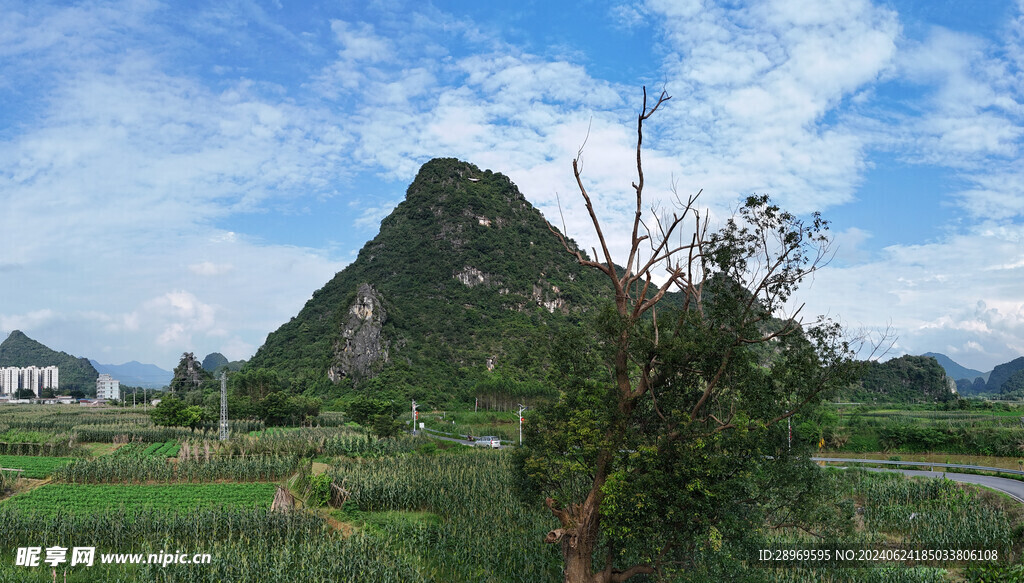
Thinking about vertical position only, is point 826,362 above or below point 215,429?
above

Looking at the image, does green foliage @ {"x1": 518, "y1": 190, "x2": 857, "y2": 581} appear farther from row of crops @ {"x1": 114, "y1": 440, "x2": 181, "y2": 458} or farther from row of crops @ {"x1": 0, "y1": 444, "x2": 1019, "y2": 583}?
row of crops @ {"x1": 114, "y1": 440, "x2": 181, "y2": 458}

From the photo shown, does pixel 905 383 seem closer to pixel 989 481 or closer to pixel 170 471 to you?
pixel 989 481

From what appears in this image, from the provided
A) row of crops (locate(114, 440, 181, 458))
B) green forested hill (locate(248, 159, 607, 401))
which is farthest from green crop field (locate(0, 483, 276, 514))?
green forested hill (locate(248, 159, 607, 401))

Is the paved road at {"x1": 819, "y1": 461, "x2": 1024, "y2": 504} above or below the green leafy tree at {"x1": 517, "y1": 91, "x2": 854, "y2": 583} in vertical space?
below

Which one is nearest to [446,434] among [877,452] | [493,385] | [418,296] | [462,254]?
[493,385]

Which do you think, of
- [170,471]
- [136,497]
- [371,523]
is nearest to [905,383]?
[371,523]

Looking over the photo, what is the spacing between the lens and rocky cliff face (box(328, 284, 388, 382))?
318 ft

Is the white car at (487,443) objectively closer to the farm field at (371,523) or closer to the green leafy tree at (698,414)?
the farm field at (371,523)

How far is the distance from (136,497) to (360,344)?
7077cm

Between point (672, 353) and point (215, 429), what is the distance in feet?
186

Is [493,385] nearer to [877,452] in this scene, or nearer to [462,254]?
[877,452]

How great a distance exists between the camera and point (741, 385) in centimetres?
1453

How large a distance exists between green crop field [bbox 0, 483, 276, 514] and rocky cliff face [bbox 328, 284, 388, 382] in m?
65.8

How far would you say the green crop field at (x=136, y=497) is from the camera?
1014 inches
